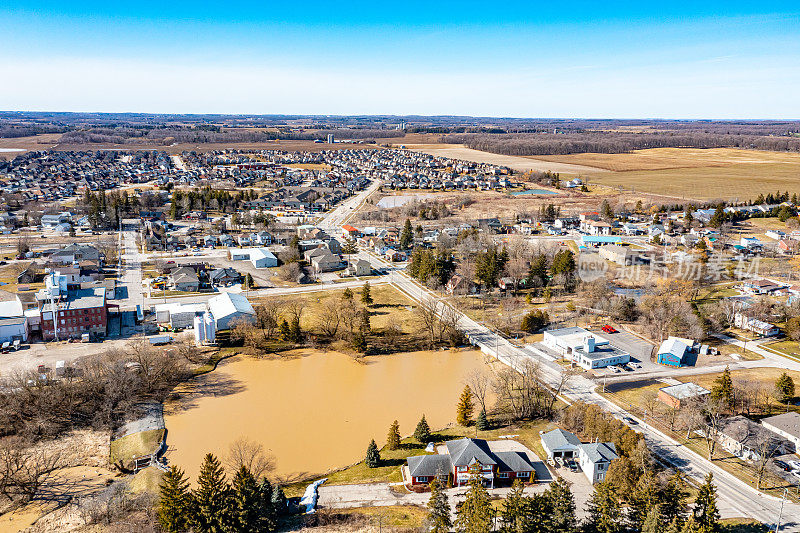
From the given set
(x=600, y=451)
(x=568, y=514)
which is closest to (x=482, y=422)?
(x=600, y=451)

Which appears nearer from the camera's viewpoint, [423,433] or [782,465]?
[782,465]

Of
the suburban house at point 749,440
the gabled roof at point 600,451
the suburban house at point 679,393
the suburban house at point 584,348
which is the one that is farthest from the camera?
the suburban house at point 584,348

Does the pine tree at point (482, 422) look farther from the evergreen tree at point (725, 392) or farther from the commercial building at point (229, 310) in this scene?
the commercial building at point (229, 310)

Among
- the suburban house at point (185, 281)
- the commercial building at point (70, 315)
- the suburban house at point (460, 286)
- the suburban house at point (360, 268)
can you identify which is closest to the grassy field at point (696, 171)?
the suburban house at point (460, 286)

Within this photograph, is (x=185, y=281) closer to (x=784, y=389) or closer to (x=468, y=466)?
(x=468, y=466)

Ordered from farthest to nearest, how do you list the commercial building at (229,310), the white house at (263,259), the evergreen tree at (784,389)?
the white house at (263,259) < the commercial building at (229,310) < the evergreen tree at (784,389)

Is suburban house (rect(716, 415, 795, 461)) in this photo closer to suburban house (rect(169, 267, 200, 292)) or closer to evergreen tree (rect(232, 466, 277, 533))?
evergreen tree (rect(232, 466, 277, 533))
